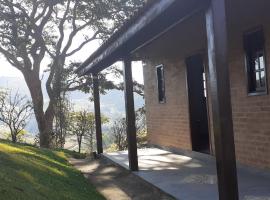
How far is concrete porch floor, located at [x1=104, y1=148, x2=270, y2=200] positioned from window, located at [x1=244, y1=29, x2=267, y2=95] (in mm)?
1523

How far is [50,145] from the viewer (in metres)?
20.6

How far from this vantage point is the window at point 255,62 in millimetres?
8484

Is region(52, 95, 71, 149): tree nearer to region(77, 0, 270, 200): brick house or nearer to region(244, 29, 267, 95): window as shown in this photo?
region(77, 0, 270, 200): brick house

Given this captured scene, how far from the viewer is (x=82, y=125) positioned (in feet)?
71.3

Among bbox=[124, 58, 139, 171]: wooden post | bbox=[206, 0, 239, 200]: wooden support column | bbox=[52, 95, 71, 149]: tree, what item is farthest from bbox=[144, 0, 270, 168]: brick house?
bbox=[52, 95, 71, 149]: tree

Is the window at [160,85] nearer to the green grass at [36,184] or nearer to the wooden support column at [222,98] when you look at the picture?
the green grass at [36,184]

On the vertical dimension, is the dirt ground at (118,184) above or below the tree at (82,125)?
below

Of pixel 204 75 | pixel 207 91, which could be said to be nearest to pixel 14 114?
pixel 204 75

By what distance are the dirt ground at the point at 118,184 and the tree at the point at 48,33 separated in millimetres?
9267

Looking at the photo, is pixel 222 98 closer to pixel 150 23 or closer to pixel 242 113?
pixel 150 23

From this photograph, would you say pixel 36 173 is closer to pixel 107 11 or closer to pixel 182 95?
pixel 182 95

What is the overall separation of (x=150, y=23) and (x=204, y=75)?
4858 mm

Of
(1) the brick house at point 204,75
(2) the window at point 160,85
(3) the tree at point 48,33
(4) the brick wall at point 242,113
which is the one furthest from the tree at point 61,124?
(4) the brick wall at point 242,113

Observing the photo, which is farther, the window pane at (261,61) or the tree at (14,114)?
the tree at (14,114)
